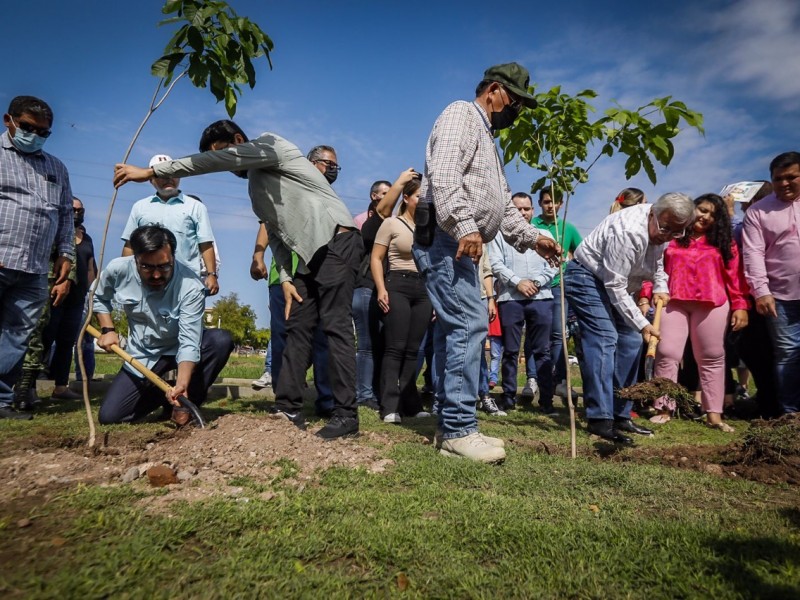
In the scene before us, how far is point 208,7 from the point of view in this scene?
2.98 metres

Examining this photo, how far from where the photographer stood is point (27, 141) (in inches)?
187

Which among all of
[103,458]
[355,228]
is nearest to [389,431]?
[355,228]

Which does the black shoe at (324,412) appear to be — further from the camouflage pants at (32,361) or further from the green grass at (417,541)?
the camouflage pants at (32,361)

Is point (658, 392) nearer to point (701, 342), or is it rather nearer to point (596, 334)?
point (596, 334)

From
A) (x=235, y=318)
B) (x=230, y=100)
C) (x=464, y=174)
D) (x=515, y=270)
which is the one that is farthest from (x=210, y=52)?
(x=235, y=318)

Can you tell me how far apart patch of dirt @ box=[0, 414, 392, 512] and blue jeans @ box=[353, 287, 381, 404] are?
2.09m

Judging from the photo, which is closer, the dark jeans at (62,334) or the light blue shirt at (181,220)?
the light blue shirt at (181,220)

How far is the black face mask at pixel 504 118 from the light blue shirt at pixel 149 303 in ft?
8.43

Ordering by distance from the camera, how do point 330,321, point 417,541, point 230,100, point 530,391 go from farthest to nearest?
point 530,391
point 330,321
point 230,100
point 417,541

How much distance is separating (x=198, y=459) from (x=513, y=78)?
300 centimetres

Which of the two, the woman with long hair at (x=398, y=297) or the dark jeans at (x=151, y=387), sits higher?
the woman with long hair at (x=398, y=297)

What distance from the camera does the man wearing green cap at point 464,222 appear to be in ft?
11.3

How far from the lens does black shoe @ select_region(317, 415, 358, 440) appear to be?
3.91 metres

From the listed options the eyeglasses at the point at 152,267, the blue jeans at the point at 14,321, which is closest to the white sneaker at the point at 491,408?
the eyeglasses at the point at 152,267
